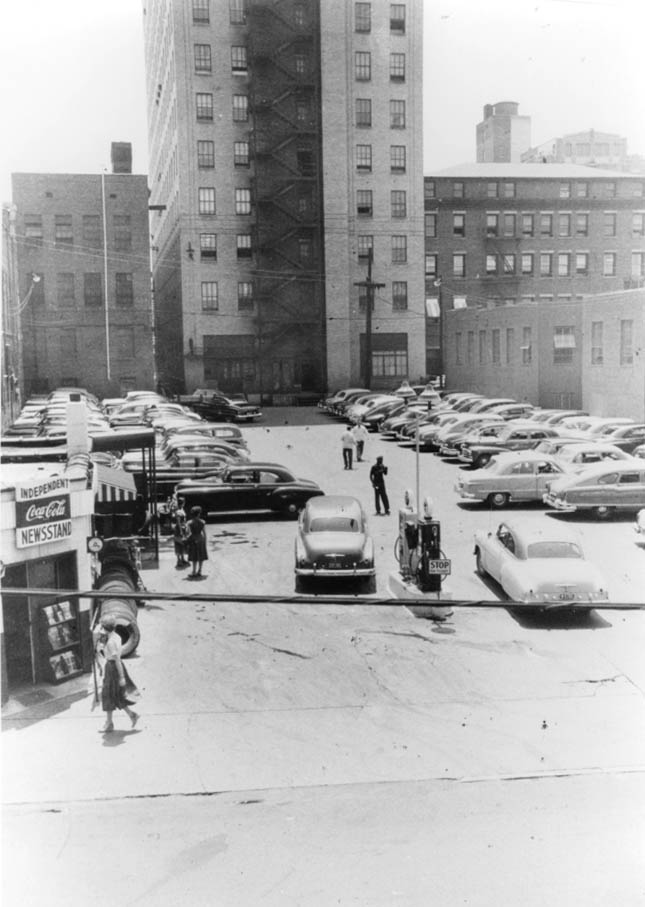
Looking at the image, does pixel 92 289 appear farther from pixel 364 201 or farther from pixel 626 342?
pixel 626 342

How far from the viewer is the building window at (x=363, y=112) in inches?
2434

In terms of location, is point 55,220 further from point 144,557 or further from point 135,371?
point 144,557

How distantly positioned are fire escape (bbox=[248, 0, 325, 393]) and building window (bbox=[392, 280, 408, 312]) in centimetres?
526

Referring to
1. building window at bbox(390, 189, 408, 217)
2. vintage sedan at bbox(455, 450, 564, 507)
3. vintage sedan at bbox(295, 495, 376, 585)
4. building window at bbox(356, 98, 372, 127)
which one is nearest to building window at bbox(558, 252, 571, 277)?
building window at bbox(390, 189, 408, 217)

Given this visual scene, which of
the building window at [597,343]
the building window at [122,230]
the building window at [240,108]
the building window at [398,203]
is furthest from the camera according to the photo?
the building window at [398,203]

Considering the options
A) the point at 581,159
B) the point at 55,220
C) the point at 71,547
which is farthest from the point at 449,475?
the point at 581,159

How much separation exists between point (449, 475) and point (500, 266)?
4665cm

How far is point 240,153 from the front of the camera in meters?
62.8

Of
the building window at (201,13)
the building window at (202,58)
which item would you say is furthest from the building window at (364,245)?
the building window at (201,13)

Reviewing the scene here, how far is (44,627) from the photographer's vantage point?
14.5 meters

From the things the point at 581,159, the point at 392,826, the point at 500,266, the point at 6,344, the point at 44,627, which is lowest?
the point at 392,826

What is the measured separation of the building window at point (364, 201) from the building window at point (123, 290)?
1669 centimetres

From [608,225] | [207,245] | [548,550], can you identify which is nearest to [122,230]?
[207,245]

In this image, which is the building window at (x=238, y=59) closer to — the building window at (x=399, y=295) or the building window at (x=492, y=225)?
the building window at (x=399, y=295)
